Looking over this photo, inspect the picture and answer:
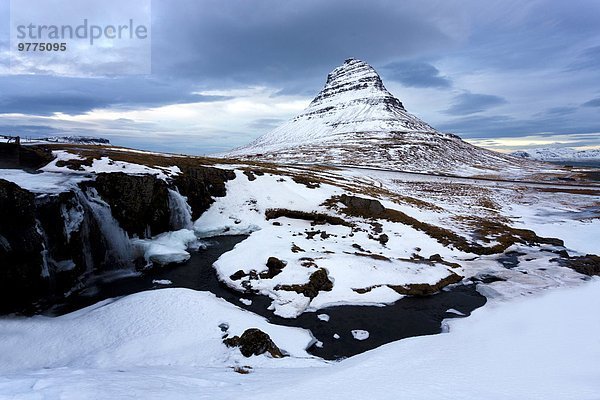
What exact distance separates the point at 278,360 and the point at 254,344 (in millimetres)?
1242

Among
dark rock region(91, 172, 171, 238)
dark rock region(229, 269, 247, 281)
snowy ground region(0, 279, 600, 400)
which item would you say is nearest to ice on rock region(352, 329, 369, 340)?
snowy ground region(0, 279, 600, 400)

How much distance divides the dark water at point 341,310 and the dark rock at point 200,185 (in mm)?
13729

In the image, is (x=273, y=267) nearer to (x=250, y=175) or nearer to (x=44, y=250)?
(x=44, y=250)

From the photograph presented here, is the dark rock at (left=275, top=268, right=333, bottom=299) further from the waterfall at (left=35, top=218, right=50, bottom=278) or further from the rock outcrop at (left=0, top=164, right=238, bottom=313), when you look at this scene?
the waterfall at (left=35, top=218, right=50, bottom=278)

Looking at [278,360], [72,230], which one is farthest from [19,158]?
[278,360]

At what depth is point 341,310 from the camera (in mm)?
18875

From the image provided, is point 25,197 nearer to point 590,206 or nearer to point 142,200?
point 142,200

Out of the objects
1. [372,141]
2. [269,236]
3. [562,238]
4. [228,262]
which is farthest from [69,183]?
[372,141]

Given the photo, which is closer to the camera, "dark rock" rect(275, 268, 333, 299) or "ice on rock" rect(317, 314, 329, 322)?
"ice on rock" rect(317, 314, 329, 322)

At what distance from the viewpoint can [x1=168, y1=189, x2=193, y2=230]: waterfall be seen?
32188 mm

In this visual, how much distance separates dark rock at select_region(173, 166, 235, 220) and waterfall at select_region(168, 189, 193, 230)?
6.10 ft

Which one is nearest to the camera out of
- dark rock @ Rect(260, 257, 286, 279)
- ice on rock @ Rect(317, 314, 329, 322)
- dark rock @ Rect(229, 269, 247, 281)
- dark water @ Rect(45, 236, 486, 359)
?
dark water @ Rect(45, 236, 486, 359)

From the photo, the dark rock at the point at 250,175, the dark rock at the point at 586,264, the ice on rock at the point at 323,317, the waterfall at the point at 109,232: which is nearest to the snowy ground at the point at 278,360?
the ice on rock at the point at 323,317

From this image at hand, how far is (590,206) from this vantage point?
5541 cm
